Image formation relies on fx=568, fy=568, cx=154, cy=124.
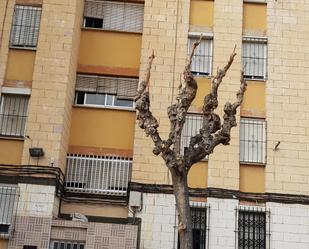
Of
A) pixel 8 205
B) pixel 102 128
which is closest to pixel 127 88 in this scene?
pixel 102 128

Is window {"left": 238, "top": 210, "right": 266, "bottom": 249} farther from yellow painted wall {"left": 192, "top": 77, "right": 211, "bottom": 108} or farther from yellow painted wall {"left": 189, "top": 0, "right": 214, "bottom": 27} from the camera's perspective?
yellow painted wall {"left": 189, "top": 0, "right": 214, "bottom": 27}

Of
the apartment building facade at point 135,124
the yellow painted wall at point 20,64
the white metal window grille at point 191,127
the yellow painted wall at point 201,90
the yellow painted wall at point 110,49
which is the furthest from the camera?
the yellow painted wall at point 110,49

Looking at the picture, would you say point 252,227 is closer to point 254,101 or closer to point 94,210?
point 254,101

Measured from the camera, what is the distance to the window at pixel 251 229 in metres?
17.4

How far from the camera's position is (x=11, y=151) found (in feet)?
57.2

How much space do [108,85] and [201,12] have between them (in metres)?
4.12

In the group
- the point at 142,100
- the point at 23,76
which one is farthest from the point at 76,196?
the point at 142,100

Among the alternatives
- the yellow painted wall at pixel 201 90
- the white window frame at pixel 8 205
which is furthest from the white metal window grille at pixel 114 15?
the white window frame at pixel 8 205

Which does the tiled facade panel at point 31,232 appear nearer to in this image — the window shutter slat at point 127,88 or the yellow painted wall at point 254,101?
the window shutter slat at point 127,88

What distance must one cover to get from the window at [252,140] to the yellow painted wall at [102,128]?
143 inches

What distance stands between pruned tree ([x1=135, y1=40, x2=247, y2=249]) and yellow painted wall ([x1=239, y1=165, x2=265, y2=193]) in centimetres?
437

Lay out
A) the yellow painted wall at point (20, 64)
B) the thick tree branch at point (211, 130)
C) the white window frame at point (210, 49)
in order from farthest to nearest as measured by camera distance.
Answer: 1. the white window frame at point (210, 49)
2. the yellow painted wall at point (20, 64)
3. the thick tree branch at point (211, 130)

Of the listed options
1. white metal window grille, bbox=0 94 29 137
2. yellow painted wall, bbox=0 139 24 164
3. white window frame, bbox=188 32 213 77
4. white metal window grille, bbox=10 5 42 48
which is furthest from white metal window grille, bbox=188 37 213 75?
yellow painted wall, bbox=0 139 24 164

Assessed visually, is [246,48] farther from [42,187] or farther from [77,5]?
[42,187]
